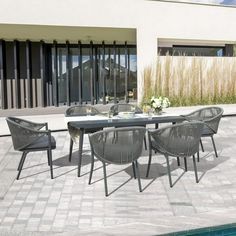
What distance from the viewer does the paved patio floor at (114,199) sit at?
3275 mm

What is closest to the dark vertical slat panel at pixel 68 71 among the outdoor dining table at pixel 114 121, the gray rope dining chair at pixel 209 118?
the gray rope dining chair at pixel 209 118

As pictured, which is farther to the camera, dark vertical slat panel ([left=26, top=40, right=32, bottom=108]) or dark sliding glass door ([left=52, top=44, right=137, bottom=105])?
dark sliding glass door ([left=52, top=44, right=137, bottom=105])

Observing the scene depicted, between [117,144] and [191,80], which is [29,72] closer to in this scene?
[191,80]

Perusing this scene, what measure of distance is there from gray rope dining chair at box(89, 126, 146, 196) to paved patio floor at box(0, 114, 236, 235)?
0.35 m

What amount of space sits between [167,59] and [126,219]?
8551 millimetres

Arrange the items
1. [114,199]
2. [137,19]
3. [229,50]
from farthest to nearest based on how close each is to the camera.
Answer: [229,50] < [137,19] < [114,199]

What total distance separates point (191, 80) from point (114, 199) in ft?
27.4

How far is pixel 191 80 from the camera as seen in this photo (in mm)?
11734

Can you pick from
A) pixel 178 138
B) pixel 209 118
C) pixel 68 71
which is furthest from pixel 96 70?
pixel 178 138

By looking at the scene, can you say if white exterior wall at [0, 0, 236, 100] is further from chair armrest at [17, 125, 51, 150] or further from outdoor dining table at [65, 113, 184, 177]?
chair armrest at [17, 125, 51, 150]

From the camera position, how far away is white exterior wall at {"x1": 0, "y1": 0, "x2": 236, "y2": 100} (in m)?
10.6

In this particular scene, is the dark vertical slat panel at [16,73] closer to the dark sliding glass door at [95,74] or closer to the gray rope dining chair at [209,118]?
the dark sliding glass door at [95,74]

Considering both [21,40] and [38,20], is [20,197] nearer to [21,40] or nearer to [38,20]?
[38,20]

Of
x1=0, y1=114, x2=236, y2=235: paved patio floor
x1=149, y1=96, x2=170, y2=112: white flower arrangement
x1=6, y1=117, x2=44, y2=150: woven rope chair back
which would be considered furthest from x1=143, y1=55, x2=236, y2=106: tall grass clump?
x1=6, y1=117, x2=44, y2=150: woven rope chair back
